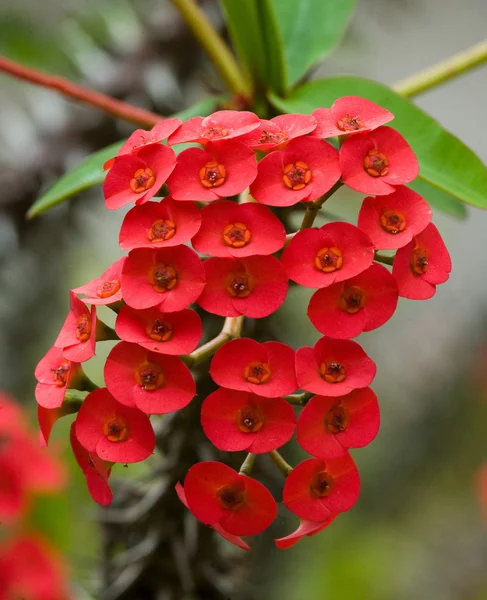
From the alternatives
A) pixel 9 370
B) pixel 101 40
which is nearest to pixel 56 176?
pixel 101 40

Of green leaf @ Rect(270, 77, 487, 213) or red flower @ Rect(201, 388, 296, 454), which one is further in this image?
green leaf @ Rect(270, 77, 487, 213)

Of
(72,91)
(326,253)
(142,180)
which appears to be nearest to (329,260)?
(326,253)

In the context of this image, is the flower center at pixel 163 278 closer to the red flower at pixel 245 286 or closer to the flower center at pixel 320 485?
the red flower at pixel 245 286

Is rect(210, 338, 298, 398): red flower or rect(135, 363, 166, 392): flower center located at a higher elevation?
rect(210, 338, 298, 398): red flower

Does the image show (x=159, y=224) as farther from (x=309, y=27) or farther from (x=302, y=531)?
(x=309, y=27)

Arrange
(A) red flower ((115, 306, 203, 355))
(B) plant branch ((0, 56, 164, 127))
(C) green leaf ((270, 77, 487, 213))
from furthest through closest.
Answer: (B) plant branch ((0, 56, 164, 127)) < (C) green leaf ((270, 77, 487, 213)) < (A) red flower ((115, 306, 203, 355))

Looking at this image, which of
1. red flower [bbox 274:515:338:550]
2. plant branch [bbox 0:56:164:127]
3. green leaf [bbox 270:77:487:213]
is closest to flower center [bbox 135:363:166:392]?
red flower [bbox 274:515:338:550]

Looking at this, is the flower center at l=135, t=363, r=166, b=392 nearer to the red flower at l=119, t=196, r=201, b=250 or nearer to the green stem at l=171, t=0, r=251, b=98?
the red flower at l=119, t=196, r=201, b=250
